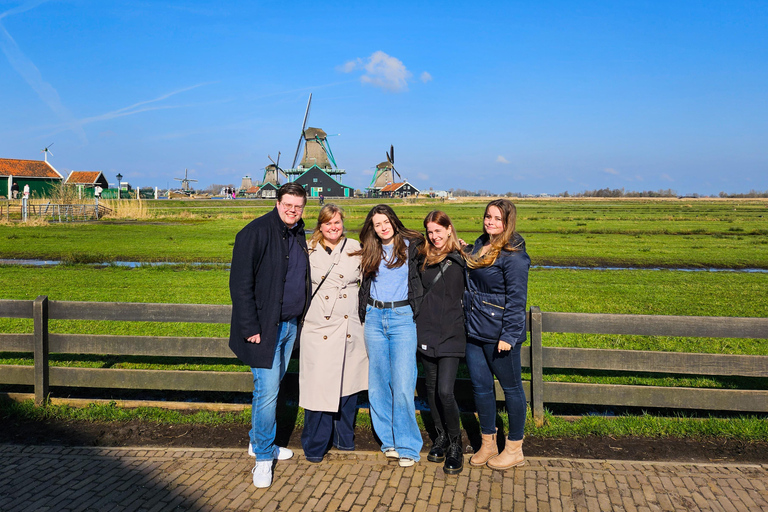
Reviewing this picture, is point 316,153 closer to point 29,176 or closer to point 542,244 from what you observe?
point 29,176

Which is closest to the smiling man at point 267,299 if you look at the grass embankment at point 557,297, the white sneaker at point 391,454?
the white sneaker at point 391,454

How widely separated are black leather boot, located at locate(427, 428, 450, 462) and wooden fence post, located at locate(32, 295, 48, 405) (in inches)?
155

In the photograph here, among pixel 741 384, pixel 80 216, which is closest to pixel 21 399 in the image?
pixel 741 384

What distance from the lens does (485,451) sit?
4.58 m

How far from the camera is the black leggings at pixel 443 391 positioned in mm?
4453

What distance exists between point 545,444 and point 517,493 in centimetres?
101

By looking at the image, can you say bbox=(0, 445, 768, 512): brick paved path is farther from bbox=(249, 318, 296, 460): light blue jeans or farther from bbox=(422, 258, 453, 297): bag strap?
bbox=(422, 258, 453, 297): bag strap

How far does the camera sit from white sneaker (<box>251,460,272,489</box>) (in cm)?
419

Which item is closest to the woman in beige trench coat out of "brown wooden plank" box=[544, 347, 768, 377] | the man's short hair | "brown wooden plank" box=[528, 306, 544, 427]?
the man's short hair

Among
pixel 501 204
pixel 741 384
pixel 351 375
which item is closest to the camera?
pixel 501 204

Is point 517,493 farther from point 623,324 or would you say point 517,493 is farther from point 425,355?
point 623,324

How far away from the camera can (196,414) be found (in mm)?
5512

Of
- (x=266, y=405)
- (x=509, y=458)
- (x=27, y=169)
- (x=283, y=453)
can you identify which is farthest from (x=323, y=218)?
(x=27, y=169)

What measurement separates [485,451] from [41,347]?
4405 mm
